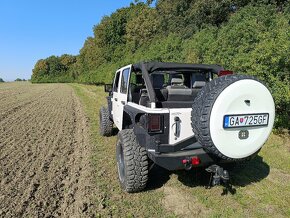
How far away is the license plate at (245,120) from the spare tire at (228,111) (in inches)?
1.2

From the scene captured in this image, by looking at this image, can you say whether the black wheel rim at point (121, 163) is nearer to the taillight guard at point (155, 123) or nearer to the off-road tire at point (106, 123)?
the taillight guard at point (155, 123)

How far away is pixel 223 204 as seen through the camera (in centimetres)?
393

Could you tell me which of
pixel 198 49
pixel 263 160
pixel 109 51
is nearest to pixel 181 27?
pixel 198 49

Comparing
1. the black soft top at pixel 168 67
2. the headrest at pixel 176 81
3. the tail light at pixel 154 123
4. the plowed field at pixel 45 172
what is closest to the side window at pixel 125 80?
the black soft top at pixel 168 67

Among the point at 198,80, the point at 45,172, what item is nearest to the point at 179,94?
the point at 198,80

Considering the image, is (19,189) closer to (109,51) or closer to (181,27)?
(181,27)

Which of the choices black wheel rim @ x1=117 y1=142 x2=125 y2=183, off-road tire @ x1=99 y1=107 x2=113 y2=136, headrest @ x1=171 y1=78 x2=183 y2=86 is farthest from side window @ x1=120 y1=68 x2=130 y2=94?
off-road tire @ x1=99 y1=107 x2=113 y2=136

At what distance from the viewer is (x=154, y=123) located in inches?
143

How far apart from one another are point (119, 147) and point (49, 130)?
5.01 m

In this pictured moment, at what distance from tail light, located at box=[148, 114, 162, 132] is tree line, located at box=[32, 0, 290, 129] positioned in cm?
441

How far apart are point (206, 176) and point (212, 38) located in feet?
39.4

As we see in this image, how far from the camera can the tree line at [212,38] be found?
7.41 meters

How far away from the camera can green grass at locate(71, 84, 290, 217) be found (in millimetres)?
3754

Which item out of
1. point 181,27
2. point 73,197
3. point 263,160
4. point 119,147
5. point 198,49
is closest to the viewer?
point 73,197
